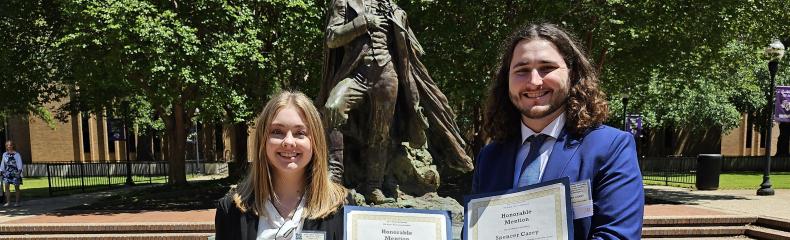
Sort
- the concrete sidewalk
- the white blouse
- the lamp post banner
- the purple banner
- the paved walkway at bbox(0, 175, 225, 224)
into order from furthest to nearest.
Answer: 1. the purple banner
2. the lamp post banner
3. the concrete sidewalk
4. the paved walkway at bbox(0, 175, 225, 224)
5. the white blouse

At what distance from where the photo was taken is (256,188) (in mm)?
2504

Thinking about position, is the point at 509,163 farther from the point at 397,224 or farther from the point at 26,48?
the point at 26,48

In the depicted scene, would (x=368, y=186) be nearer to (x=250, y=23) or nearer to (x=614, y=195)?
(x=614, y=195)

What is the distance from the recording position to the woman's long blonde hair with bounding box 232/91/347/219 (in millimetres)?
2502

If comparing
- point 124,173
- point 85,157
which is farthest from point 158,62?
point 85,157

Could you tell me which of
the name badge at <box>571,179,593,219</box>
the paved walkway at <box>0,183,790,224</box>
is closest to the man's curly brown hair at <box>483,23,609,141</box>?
the name badge at <box>571,179,593,219</box>

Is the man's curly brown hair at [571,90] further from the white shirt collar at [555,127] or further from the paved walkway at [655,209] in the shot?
the paved walkway at [655,209]

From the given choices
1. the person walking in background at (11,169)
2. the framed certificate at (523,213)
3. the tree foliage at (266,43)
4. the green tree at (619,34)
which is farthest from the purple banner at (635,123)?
the framed certificate at (523,213)

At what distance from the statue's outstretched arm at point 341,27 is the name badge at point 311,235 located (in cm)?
423

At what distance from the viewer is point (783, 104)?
16953mm

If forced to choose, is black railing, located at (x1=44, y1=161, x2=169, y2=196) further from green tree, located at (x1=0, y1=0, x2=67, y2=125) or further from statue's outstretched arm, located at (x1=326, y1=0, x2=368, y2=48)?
statue's outstretched arm, located at (x1=326, y1=0, x2=368, y2=48)

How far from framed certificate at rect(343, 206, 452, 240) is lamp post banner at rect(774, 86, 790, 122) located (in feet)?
59.8

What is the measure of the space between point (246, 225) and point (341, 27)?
166 inches

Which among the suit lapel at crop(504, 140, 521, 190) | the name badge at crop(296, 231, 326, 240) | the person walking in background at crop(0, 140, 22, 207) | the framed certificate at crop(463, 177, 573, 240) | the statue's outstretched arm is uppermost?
the statue's outstretched arm
